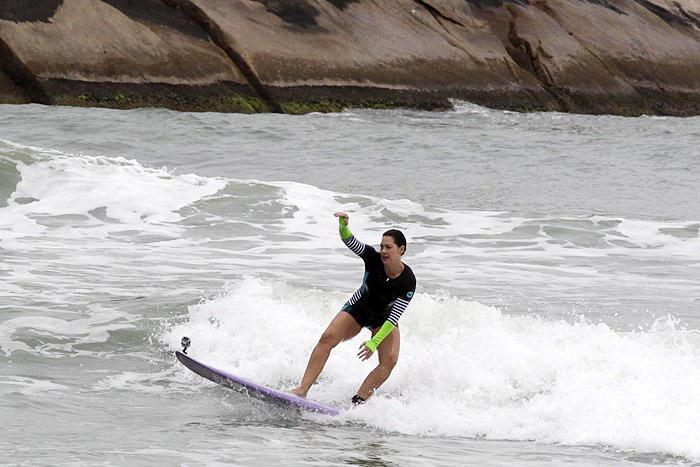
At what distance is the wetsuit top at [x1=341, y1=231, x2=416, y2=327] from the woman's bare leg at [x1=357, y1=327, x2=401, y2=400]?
19 cm

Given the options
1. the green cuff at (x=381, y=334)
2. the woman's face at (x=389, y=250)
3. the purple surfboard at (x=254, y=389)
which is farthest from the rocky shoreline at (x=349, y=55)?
the green cuff at (x=381, y=334)

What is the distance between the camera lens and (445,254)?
48.4 ft

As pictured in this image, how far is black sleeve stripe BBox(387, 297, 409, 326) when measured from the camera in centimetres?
867

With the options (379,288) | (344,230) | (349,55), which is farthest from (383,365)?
(349,55)

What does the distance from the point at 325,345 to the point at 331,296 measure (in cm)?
278

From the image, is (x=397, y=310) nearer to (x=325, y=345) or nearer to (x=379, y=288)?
(x=379, y=288)

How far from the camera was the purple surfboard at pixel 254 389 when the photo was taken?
8.32m

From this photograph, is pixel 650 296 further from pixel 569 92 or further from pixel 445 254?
pixel 569 92

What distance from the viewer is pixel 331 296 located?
11547 millimetres

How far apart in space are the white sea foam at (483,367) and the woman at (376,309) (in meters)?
0.38

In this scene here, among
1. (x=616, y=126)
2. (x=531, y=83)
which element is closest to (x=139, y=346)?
(x=616, y=126)

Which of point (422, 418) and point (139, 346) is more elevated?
point (422, 418)

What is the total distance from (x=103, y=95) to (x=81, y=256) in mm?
13812

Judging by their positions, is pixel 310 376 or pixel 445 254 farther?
pixel 445 254
